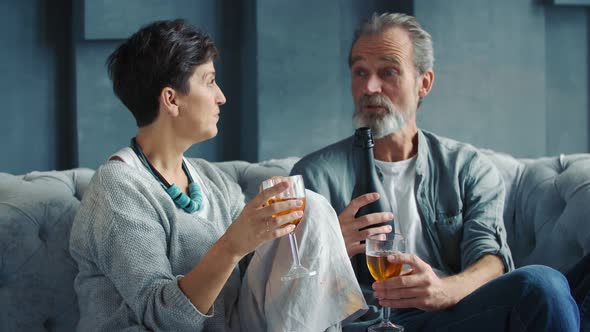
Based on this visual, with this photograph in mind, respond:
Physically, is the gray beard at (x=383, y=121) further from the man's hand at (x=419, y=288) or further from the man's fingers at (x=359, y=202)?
the man's hand at (x=419, y=288)

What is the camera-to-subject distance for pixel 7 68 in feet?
8.42

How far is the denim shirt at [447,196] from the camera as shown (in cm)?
216

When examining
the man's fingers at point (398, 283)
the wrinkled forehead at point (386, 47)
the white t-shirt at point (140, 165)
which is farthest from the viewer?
the wrinkled forehead at point (386, 47)

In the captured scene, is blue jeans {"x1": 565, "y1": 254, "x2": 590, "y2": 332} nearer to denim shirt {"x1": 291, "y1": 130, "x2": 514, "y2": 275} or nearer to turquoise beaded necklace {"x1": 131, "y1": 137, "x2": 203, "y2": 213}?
denim shirt {"x1": 291, "y1": 130, "x2": 514, "y2": 275}

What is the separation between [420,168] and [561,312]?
0.71 m

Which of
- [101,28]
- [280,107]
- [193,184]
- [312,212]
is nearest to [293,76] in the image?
[280,107]

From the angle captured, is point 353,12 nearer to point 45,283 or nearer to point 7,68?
point 7,68

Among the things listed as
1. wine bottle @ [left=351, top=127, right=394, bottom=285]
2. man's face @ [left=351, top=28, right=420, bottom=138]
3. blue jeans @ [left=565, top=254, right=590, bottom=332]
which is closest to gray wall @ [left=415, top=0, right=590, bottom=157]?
man's face @ [left=351, top=28, right=420, bottom=138]

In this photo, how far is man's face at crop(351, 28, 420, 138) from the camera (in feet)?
7.33

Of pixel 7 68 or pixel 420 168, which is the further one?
pixel 7 68

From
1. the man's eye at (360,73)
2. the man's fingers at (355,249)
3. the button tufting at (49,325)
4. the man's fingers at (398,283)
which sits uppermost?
the man's eye at (360,73)

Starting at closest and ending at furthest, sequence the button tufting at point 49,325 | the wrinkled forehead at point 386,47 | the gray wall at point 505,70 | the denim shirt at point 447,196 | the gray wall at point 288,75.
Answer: the button tufting at point 49,325 → the denim shirt at point 447,196 → the wrinkled forehead at point 386,47 → the gray wall at point 288,75 → the gray wall at point 505,70

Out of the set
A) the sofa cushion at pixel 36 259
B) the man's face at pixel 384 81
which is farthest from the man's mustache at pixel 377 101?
the sofa cushion at pixel 36 259

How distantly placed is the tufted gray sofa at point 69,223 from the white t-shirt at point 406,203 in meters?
0.39
